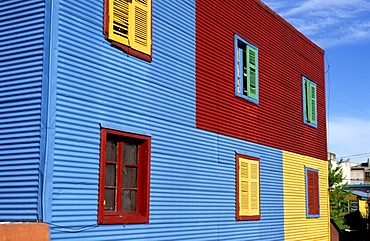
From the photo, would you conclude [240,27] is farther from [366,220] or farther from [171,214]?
[366,220]

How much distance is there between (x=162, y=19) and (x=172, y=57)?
30.8 inches

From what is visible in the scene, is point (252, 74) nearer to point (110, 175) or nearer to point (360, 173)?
point (110, 175)

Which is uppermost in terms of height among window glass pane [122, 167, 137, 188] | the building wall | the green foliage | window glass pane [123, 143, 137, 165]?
the building wall

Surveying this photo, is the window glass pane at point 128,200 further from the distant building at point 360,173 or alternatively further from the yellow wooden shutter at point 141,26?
the distant building at point 360,173

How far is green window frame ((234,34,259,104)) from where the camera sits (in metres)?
14.0

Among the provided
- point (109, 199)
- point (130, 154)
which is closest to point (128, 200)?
point (109, 199)

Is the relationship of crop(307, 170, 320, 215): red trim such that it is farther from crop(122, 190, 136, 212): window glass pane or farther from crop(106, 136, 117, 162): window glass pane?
crop(106, 136, 117, 162): window glass pane

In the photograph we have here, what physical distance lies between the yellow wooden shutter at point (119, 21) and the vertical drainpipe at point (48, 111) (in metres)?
1.35

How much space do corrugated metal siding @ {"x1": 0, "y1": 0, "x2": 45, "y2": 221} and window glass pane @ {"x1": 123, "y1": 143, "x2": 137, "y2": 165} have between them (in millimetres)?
2003

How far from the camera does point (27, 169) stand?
319 inches

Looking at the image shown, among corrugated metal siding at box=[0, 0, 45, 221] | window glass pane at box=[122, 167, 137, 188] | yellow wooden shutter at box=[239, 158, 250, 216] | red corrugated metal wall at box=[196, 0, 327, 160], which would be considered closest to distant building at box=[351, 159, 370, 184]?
red corrugated metal wall at box=[196, 0, 327, 160]

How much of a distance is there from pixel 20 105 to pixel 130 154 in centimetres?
228

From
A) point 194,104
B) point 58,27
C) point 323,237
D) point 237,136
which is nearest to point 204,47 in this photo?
point 194,104

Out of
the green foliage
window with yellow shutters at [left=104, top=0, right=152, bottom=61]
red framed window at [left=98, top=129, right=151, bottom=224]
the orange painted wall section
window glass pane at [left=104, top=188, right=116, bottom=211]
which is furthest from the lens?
the green foliage
